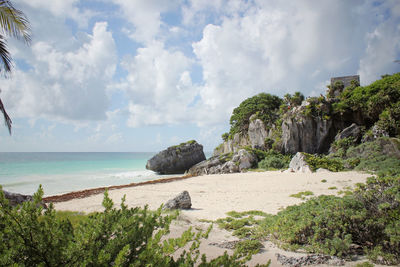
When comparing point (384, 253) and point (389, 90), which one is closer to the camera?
point (384, 253)

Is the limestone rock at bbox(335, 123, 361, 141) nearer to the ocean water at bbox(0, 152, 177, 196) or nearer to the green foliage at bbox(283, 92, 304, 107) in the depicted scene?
the green foliage at bbox(283, 92, 304, 107)

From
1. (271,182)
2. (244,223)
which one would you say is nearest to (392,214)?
(244,223)

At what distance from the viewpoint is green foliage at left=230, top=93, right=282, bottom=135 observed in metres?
33.8

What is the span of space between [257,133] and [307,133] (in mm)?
7420

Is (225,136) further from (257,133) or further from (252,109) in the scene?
(257,133)

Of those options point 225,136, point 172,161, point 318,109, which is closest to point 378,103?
point 318,109

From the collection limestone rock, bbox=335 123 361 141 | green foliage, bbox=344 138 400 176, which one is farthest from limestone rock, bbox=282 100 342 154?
green foliage, bbox=344 138 400 176

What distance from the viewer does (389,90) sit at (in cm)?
2183

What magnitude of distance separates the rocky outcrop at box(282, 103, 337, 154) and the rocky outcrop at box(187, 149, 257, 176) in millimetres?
4956

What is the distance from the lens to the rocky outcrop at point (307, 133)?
24.4 metres

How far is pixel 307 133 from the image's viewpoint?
24750 millimetres

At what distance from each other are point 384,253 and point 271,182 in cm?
1044

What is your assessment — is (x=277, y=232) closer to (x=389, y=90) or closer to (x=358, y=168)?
(x=358, y=168)

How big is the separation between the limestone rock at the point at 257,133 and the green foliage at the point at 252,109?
4.61ft
